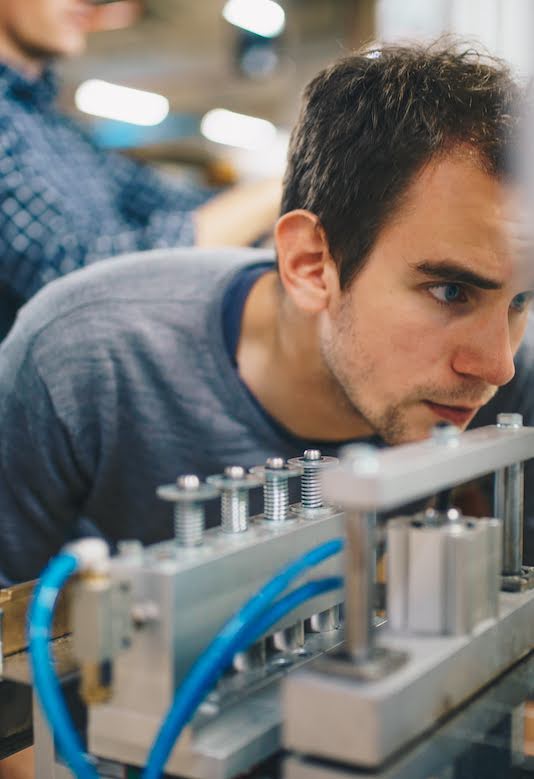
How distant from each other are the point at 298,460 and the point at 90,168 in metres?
1.35

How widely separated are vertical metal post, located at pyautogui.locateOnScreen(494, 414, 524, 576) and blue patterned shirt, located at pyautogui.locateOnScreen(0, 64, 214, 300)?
1.06m

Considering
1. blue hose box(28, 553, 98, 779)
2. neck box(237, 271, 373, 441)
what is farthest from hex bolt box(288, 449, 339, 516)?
neck box(237, 271, 373, 441)

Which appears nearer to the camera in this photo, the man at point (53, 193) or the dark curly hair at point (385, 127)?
the dark curly hair at point (385, 127)

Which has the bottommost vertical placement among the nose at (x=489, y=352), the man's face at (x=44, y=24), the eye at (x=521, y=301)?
the nose at (x=489, y=352)

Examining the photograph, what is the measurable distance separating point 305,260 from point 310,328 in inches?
4.4

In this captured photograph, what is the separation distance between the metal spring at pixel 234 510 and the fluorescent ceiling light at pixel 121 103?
6.71 m

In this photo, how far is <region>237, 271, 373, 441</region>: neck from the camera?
1.28 m

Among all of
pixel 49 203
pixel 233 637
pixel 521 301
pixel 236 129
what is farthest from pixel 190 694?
pixel 236 129

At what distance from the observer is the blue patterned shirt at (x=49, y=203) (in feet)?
5.17

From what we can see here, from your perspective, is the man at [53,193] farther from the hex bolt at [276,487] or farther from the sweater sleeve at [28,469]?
the hex bolt at [276,487]

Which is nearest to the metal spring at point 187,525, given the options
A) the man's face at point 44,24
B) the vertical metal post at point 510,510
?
the vertical metal post at point 510,510

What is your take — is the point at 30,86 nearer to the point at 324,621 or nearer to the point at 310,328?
the point at 310,328

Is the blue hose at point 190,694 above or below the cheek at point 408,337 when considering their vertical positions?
below

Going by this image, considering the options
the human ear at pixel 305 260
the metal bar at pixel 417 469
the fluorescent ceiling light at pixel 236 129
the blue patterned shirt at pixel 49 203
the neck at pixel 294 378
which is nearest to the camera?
the metal bar at pixel 417 469
